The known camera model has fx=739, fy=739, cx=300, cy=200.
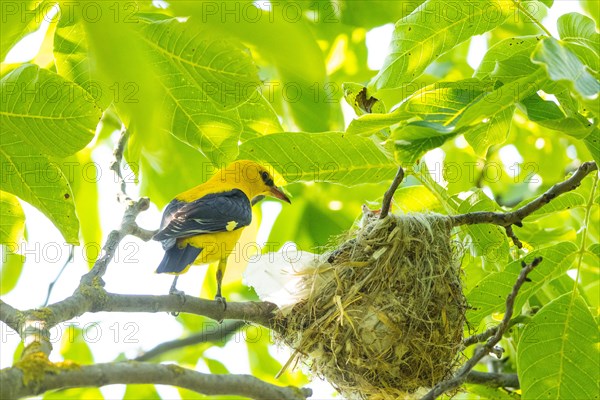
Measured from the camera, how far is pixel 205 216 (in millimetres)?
5051

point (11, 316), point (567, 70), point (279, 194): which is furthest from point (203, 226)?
point (567, 70)

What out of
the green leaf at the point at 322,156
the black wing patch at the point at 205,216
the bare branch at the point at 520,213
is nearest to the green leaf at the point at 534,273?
the bare branch at the point at 520,213

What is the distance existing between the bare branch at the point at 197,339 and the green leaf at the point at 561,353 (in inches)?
104

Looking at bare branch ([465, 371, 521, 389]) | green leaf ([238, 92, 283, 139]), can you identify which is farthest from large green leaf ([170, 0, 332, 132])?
bare branch ([465, 371, 521, 389])

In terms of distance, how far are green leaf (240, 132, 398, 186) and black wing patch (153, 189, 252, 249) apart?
119cm

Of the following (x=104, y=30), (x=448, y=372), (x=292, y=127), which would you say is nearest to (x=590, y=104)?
(x=104, y=30)

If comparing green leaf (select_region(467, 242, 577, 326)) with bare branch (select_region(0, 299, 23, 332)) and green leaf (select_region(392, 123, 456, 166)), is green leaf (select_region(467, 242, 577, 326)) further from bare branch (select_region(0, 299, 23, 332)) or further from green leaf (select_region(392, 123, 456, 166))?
bare branch (select_region(0, 299, 23, 332))

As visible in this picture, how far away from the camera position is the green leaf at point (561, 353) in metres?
3.17

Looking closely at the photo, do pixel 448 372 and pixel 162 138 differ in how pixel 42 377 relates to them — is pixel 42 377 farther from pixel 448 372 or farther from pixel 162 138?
pixel 448 372

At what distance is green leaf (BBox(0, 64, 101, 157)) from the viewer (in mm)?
2514

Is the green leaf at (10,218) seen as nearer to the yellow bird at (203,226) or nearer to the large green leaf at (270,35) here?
the yellow bird at (203,226)

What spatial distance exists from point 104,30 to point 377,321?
298 cm

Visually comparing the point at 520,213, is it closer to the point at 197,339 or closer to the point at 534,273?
the point at 534,273

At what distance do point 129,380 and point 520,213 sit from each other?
86.1 inches
